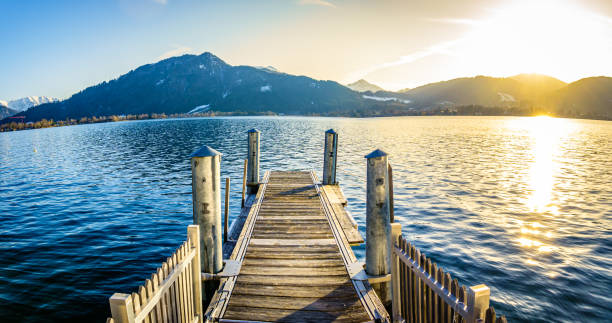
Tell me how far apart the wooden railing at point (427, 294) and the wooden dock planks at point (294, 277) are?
1.75 feet

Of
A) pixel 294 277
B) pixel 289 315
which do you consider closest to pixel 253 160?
pixel 294 277

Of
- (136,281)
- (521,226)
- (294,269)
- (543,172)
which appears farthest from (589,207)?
(136,281)

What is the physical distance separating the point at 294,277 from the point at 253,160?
8.66 meters

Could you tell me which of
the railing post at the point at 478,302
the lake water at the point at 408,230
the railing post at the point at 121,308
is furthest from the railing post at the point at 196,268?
the railing post at the point at 478,302

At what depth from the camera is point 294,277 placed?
6301 millimetres

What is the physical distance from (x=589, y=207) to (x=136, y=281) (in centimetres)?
2167

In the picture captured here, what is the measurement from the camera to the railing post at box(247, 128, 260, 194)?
1393 centimetres

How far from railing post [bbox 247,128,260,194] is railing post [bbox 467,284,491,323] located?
462 inches

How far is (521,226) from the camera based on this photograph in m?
13.6

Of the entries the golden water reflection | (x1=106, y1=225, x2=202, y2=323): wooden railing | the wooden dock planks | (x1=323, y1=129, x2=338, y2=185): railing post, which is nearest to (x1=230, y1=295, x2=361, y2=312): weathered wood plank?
the wooden dock planks

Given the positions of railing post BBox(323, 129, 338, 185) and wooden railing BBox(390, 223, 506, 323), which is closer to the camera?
wooden railing BBox(390, 223, 506, 323)

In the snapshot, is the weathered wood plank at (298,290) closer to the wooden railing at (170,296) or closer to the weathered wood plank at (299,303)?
the weathered wood plank at (299,303)

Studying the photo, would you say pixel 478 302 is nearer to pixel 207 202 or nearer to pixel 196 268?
pixel 196 268

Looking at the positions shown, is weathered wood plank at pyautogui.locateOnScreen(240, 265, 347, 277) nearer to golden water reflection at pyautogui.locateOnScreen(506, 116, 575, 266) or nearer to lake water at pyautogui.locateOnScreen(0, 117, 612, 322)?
lake water at pyautogui.locateOnScreen(0, 117, 612, 322)
